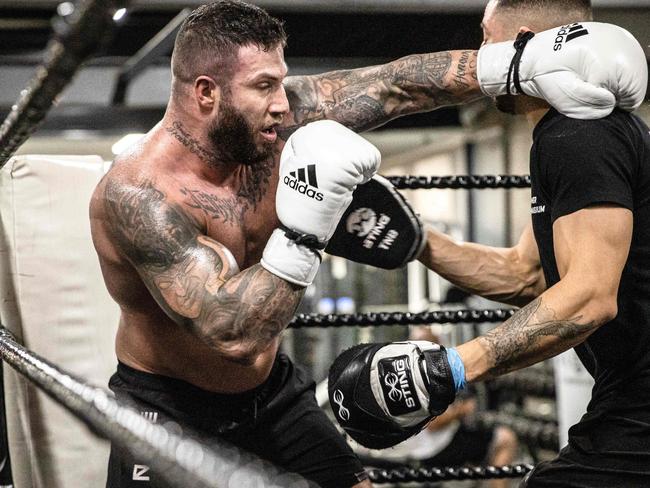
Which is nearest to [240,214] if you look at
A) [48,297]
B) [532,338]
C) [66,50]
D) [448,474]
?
[48,297]

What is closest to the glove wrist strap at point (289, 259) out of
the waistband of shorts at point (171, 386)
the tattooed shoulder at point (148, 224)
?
the tattooed shoulder at point (148, 224)

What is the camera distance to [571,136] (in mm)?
1353

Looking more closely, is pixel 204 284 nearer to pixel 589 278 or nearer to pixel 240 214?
pixel 240 214

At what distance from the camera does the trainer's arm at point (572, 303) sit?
128 centimetres

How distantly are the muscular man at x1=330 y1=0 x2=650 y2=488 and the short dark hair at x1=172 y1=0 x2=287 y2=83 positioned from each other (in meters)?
0.42

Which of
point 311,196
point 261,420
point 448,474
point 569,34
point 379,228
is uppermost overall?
point 569,34

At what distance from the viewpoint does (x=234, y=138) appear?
1.57 metres

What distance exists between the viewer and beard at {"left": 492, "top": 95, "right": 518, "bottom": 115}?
159cm

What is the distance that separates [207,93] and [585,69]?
2.15ft

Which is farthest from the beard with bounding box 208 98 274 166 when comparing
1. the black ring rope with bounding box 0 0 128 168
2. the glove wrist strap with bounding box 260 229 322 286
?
the black ring rope with bounding box 0 0 128 168

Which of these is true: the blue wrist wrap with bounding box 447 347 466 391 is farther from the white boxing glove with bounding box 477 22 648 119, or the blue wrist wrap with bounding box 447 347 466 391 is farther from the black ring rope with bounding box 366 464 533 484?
the black ring rope with bounding box 366 464 533 484

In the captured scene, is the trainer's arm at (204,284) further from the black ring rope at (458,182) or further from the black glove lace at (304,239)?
the black ring rope at (458,182)

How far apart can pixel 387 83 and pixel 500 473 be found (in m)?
0.86

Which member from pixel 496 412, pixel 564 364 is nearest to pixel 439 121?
pixel 496 412
